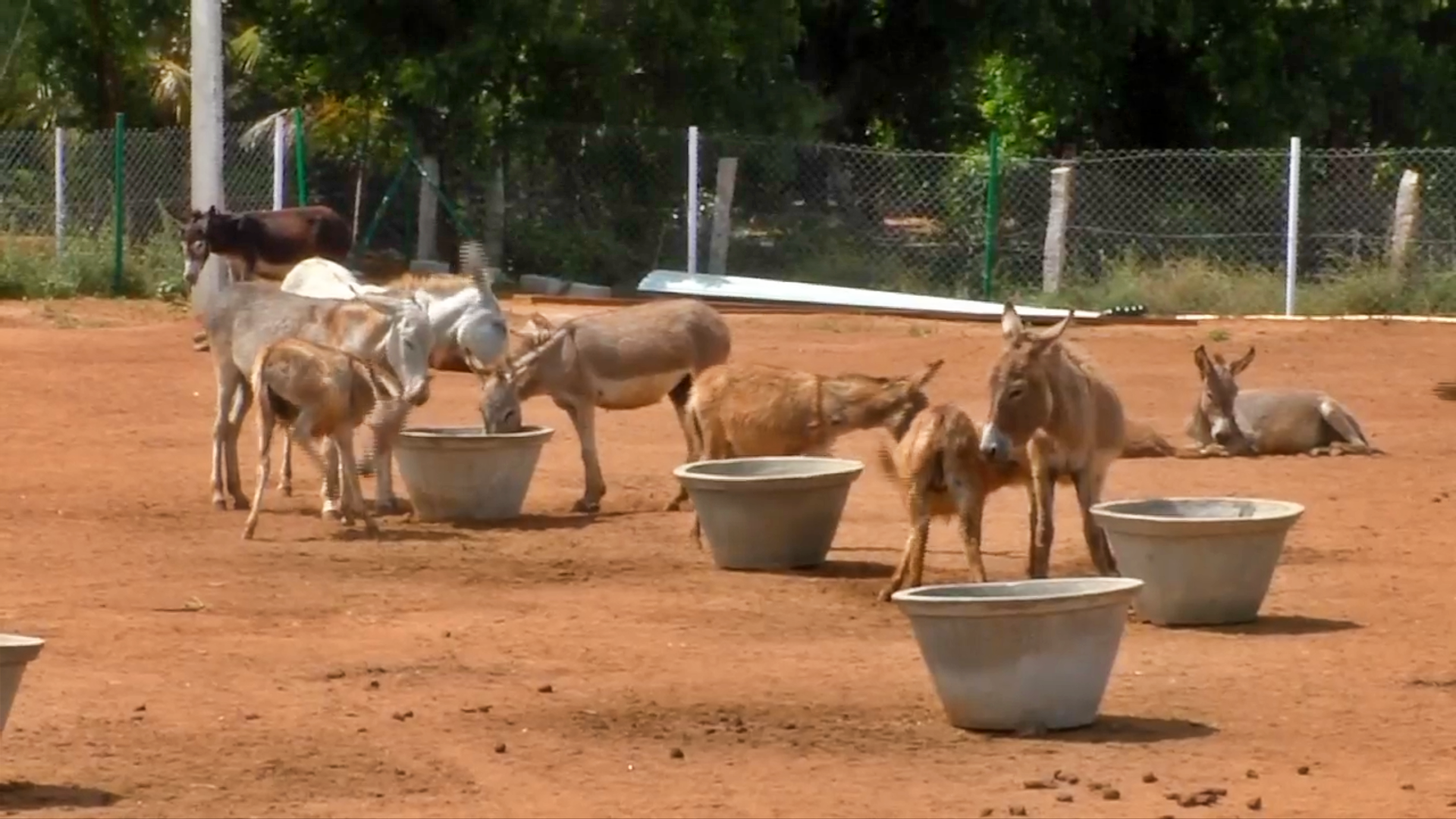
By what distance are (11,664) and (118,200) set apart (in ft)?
68.0

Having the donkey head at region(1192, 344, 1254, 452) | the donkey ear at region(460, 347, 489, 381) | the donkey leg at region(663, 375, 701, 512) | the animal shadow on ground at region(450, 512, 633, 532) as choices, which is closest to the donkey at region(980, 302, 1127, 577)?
the donkey leg at region(663, 375, 701, 512)

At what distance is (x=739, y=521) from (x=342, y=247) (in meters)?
13.2

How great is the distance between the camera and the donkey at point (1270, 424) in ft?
56.3

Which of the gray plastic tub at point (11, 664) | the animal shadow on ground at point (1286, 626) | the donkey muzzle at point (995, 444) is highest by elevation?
the donkey muzzle at point (995, 444)

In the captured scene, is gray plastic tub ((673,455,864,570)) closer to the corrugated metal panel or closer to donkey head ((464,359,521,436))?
donkey head ((464,359,521,436))

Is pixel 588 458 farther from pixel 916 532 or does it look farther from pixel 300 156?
pixel 300 156

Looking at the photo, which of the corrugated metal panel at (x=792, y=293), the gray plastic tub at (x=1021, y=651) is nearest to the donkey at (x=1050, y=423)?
the gray plastic tub at (x=1021, y=651)

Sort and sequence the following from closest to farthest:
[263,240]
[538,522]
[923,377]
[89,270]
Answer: [923,377]
[538,522]
[263,240]
[89,270]

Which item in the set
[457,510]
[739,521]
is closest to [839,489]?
[739,521]

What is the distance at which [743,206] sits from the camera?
28.7 m

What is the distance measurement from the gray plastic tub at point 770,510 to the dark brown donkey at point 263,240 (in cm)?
1173

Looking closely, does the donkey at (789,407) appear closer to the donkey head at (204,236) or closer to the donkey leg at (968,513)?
the donkey leg at (968,513)

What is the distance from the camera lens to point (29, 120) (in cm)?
3484

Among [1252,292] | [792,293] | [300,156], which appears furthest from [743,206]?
[1252,292]
